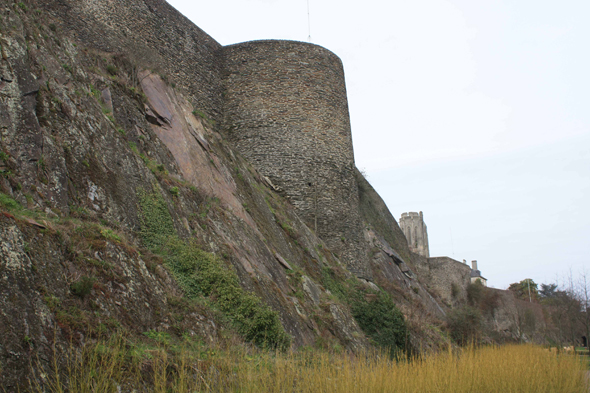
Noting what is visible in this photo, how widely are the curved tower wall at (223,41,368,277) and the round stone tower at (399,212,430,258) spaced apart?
1350 inches

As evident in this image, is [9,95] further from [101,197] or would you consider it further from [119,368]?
[119,368]

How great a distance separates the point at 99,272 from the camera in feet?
21.1

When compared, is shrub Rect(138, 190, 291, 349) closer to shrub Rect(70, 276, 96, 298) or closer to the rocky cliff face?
the rocky cliff face

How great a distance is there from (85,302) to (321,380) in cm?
289

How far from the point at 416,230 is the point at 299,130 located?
42157 millimetres

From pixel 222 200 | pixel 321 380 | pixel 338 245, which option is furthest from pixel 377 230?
pixel 321 380

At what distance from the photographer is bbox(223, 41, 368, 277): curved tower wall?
19734mm


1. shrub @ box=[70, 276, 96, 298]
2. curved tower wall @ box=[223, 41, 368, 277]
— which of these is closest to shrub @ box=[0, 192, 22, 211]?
shrub @ box=[70, 276, 96, 298]

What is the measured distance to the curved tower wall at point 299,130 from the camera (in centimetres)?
1973

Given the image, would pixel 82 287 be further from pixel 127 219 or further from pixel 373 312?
pixel 373 312

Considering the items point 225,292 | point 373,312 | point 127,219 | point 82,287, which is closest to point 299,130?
point 373,312

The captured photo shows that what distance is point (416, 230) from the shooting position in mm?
59281

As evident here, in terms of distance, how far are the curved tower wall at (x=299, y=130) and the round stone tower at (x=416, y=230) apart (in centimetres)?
3430

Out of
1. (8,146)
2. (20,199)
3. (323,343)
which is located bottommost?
(323,343)
